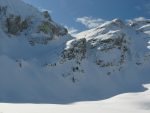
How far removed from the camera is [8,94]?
198ft

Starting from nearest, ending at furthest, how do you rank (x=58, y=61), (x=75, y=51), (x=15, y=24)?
(x=58, y=61) < (x=75, y=51) < (x=15, y=24)

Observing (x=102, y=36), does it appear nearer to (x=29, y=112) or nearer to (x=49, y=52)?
(x=49, y=52)

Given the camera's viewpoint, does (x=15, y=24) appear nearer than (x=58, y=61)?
No

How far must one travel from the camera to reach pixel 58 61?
74750 mm

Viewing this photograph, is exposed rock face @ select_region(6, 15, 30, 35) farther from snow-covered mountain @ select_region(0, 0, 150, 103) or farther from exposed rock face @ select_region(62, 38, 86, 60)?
exposed rock face @ select_region(62, 38, 86, 60)

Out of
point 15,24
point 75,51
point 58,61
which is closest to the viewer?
point 58,61

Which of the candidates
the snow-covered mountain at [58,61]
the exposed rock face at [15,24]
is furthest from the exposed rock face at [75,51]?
the exposed rock face at [15,24]

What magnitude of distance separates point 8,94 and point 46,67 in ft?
47.7

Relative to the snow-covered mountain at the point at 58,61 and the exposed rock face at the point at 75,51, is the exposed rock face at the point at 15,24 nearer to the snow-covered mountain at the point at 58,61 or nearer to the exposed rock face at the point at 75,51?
the snow-covered mountain at the point at 58,61

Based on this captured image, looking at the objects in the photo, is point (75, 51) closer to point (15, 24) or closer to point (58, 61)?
point (58, 61)

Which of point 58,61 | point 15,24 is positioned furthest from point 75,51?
point 15,24

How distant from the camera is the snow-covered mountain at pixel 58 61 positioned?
66.6m

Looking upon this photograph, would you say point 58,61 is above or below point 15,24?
below

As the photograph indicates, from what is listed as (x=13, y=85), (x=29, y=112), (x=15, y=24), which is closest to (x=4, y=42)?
(x=15, y=24)
